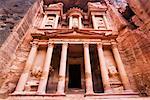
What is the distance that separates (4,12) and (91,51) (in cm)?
559

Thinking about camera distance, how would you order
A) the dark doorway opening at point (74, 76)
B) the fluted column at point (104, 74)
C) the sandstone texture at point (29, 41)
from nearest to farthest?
the fluted column at point (104, 74)
the sandstone texture at point (29, 41)
the dark doorway opening at point (74, 76)

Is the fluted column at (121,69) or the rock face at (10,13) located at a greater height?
the rock face at (10,13)

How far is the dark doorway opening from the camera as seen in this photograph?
9.42 m

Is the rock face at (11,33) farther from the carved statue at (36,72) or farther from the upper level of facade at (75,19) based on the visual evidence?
the upper level of facade at (75,19)

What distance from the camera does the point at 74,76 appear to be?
988 centimetres

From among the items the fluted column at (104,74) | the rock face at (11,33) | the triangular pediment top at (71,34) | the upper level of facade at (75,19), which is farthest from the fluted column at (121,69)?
the rock face at (11,33)

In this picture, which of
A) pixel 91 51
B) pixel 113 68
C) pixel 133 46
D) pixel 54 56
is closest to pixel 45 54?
pixel 54 56

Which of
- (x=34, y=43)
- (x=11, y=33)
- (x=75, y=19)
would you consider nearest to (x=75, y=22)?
(x=75, y=19)

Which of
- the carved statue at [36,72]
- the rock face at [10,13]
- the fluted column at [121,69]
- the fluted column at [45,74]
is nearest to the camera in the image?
the fluted column at [45,74]

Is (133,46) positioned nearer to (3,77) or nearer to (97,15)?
(97,15)

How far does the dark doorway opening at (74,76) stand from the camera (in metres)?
9.42

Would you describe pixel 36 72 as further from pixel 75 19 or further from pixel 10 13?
pixel 75 19

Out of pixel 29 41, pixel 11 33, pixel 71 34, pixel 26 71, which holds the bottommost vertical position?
pixel 26 71

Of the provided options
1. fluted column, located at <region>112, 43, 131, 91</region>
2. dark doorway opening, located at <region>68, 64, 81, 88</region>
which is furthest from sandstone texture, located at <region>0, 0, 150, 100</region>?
dark doorway opening, located at <region>68, 64, 81, 88</region>
